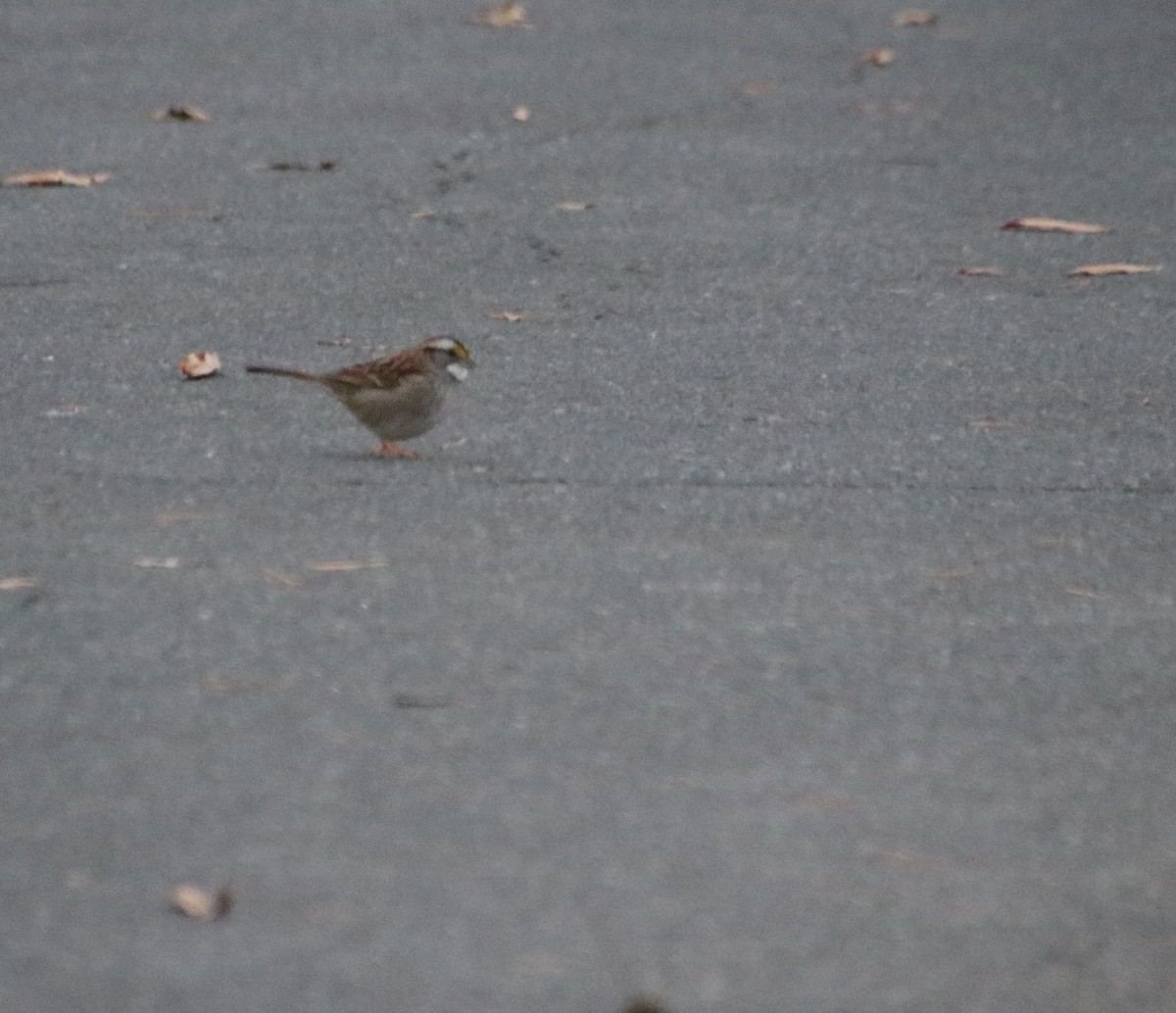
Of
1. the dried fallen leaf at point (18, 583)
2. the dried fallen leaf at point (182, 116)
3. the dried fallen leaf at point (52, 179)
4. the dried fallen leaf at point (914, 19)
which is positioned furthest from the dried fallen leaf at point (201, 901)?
the dried fallen leaf at point (914, 19)

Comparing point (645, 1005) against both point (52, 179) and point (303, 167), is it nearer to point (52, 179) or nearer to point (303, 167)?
point (52, 179)

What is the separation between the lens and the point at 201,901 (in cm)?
447

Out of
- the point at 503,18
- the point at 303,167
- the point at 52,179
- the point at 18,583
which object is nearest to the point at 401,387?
the point at 18,583

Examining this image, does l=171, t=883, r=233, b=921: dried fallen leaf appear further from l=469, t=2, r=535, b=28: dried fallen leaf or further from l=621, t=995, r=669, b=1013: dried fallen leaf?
l=469, t=2, r=535, b=28: dried fallen leaf

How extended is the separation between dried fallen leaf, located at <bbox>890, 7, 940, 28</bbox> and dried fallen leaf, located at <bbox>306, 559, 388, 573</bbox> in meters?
10.7

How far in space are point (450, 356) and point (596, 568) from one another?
5.02 feet

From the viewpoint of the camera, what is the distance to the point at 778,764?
5211mm

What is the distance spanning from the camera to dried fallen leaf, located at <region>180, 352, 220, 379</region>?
856 cm

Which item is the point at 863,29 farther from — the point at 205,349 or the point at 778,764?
the point at 778,764

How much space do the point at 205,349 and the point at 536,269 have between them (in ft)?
5.64

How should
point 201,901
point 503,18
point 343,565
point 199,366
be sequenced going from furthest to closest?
point 503,18
point 199,366
point 343,565
point 201,901

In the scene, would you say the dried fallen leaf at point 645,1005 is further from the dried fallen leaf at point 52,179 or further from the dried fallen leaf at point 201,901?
the dried fallen leaf at point 52,179

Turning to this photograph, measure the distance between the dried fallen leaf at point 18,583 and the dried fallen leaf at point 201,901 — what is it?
76.0 inches

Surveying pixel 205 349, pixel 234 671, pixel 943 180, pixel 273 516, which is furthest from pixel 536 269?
pixel 234 671
